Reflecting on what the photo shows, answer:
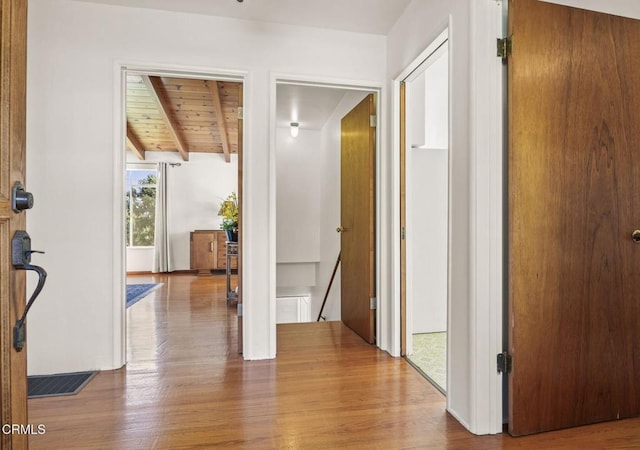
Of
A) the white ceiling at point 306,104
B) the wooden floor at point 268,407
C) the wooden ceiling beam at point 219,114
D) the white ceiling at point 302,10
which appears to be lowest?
the wooden floor at point 268,407

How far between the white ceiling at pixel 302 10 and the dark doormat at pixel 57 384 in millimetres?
2481

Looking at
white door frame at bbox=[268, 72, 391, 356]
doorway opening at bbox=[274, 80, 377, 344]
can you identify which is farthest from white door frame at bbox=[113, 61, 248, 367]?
doorway opening at bbox=[274, 80, 377, 344]

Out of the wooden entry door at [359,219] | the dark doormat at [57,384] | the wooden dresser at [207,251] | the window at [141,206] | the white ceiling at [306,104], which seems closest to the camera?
the dark doormat at [57,384]

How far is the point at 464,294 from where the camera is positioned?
1.79 m

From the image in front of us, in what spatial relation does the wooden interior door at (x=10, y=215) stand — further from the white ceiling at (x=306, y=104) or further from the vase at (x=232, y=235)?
the vase at (x=232, y=235)

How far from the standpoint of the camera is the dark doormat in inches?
82.7

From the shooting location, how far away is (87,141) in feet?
7.93

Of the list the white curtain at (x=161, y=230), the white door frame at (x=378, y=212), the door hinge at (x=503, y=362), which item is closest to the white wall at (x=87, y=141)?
the white door frame at (x=378, y=212)

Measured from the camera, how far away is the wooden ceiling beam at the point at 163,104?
3991 millimetres

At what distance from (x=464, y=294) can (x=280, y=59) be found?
6.80ft

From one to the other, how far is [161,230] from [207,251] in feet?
3.40

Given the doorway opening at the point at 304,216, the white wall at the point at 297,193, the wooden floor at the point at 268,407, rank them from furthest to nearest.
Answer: the white wall at the point at 297,193
the doorway opening at the point at 304,216
the wooden floor at the point at 268,407

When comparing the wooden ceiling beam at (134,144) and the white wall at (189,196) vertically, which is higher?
the wooden ceiling beam at (134,144)

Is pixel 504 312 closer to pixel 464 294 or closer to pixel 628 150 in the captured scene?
pixel 464 294
